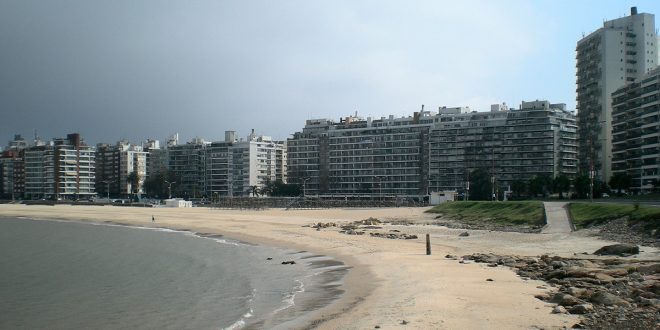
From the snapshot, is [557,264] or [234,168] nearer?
[557,264]

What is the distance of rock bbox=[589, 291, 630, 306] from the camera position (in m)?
14.4

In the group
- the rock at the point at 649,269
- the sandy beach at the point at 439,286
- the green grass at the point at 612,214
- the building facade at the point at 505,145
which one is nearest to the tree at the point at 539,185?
the building facade at the point at 505,145

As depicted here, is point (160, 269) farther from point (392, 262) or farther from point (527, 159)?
point (527, 159)

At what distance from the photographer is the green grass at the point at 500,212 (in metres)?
49.4

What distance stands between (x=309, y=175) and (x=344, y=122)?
2253 centimetres

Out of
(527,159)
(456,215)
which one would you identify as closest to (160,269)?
(456,215)

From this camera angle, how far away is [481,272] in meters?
23.0

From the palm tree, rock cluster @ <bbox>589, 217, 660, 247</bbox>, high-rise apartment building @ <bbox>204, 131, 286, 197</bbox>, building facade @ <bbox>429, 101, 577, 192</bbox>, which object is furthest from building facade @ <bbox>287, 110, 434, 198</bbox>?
rock cluster @ <bbox>589, 217, 660, 247</bbox>

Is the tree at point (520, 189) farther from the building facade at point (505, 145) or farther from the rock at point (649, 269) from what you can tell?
the rock at point (649, 269)

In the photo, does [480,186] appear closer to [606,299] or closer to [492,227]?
[492,227]

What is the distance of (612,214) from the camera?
38.8m

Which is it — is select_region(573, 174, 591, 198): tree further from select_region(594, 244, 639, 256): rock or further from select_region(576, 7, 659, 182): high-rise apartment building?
select_region(594, 244, 639, 256): rock

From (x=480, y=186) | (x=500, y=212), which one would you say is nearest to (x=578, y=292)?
(x=500, y=212)

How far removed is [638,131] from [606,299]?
104m
